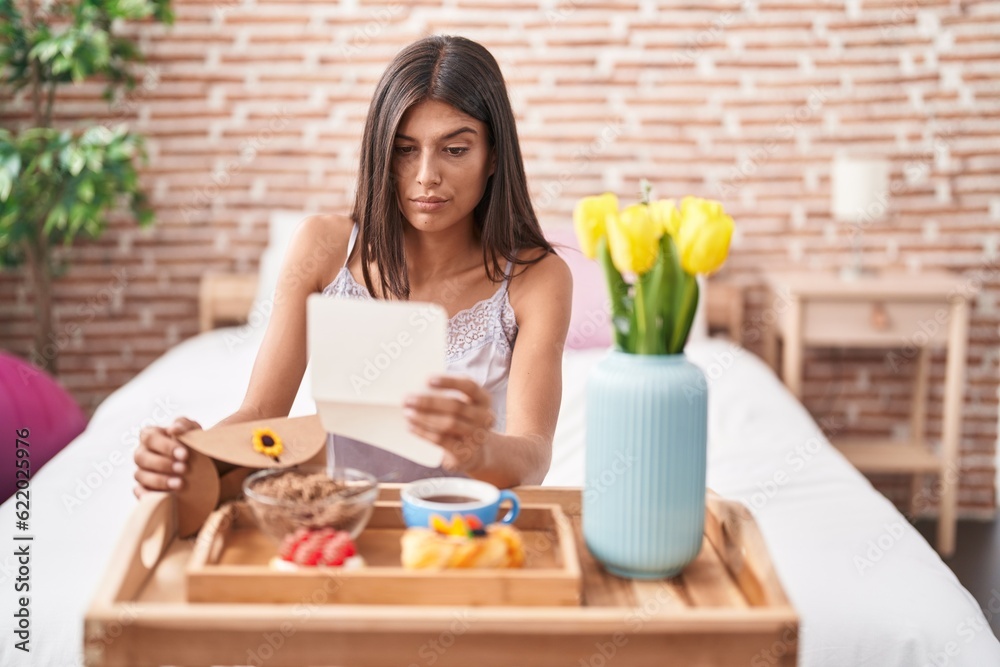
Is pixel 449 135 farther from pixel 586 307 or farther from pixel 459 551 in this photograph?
pixel 586 307

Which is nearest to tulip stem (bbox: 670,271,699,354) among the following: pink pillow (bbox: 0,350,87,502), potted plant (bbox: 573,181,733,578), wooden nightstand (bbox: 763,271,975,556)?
potted plant (bbox: 573,181,733,578)

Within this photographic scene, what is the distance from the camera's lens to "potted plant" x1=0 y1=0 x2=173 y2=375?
273cm

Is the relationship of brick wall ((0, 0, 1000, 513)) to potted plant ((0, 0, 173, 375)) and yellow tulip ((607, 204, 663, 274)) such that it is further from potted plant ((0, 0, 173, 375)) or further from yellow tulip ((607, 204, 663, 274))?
yellow tulip ((607, 204, 663, 274))

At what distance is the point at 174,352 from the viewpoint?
2992mm

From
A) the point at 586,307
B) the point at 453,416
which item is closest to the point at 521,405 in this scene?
the point at 453,416

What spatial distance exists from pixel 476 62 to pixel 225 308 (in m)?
1.95

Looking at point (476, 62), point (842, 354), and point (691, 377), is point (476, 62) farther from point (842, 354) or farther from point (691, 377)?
point (842, 354)

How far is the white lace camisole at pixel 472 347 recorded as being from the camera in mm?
1567

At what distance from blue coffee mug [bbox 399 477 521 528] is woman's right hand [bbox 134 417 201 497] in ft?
0.83

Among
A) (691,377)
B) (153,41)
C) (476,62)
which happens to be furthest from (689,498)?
(153,41)

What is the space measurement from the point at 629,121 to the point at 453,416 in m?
2.39

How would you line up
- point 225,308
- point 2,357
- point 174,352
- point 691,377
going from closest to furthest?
point 691,377
point 2,357
point 174,352
point 225,308

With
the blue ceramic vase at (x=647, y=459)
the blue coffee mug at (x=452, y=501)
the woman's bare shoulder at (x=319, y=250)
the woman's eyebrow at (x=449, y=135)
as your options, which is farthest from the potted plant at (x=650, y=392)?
the woman's bare shoulder at (x=319, y=250)

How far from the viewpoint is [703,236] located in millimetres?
933
